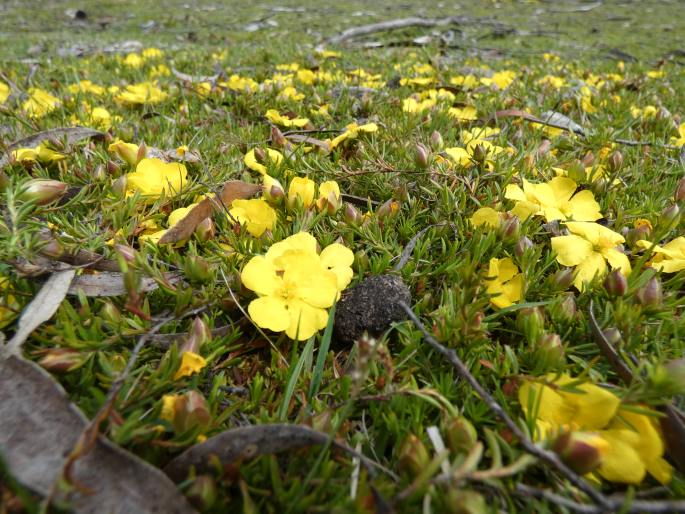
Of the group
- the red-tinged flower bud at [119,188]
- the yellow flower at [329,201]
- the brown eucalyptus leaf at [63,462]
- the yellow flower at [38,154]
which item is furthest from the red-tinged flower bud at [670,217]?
the yellow flower at [38,154]

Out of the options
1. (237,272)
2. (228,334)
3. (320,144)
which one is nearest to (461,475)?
(228,334)

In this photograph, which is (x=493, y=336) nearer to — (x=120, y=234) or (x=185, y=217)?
(x=185, y=217)

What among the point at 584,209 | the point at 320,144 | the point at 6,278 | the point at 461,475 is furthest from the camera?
the point at 320,144

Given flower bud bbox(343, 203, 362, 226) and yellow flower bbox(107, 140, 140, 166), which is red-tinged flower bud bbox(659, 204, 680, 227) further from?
yellow flower bbox(107, 140, 140, 166)

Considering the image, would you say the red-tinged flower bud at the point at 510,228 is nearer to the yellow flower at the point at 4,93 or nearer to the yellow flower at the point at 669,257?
the yellow flower at the point at 669,257

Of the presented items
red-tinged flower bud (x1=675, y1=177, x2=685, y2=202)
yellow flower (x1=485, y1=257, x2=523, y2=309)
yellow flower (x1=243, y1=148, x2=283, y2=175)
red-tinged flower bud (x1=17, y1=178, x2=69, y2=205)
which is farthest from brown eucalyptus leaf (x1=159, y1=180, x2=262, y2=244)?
red-tinged flower bud (x1=675, y1=177, x2=685, y2=202)

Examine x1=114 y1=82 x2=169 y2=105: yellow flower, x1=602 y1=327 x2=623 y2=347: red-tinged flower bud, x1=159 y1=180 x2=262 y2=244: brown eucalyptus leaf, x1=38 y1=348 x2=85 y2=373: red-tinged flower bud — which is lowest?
x1=602 y1=327 x2=623 y2=347: red-tinged flower bud
